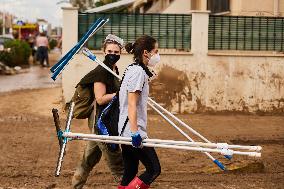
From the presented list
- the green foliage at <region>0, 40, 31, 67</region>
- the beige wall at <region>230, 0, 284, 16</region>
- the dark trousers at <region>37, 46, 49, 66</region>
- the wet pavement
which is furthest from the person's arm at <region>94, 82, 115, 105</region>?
the dark trousers at <region>37, 46, 49, 66</region>

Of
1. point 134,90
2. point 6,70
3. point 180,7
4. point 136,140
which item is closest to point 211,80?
point 180,7

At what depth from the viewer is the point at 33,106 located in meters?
14.8

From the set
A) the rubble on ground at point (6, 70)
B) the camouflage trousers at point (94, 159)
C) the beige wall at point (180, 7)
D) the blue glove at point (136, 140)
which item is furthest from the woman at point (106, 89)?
the rubble on ground at point (6, 70)

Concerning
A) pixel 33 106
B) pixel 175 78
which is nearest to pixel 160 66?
pixel 175 78

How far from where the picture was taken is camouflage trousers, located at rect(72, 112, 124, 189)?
21.6 ft

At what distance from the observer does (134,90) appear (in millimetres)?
5617

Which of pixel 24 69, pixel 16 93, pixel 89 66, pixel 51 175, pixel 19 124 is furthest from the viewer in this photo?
pixel 24 69

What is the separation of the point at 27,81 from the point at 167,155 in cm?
1302

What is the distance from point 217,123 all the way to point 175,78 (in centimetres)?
148

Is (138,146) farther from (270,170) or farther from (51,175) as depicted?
(270,170)

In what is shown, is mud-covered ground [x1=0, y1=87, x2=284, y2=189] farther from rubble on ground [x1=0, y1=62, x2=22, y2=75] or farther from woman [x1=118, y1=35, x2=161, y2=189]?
rubble on ground [x1=0, y1=62, x2=22, y2=75]

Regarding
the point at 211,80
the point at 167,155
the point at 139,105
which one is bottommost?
the point at 167,155

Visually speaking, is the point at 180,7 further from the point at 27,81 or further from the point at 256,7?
the point at 256,7

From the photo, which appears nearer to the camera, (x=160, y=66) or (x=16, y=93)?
(x=160, y=66)
